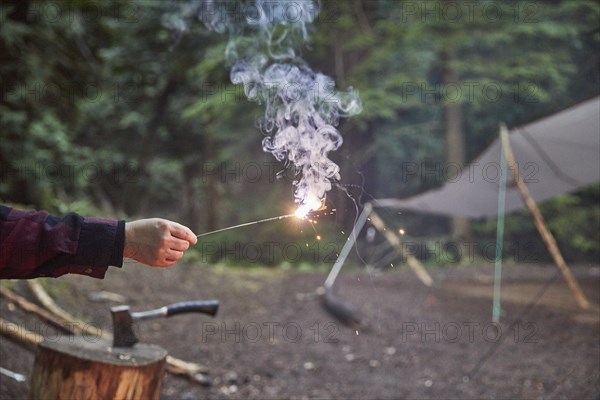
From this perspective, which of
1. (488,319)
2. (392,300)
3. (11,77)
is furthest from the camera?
(392,300)

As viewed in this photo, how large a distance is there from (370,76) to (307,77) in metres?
9.91

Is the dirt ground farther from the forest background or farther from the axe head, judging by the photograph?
the forest background

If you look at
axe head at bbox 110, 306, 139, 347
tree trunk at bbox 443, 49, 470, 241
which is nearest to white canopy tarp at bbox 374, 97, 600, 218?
axe head at bbox 110, 306, 139, 347

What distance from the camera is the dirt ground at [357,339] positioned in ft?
13.1

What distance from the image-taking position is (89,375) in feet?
8.04

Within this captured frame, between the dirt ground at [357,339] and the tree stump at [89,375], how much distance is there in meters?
0.86

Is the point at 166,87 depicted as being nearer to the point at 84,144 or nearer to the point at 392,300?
the point at 84,144

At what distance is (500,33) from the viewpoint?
483 inches

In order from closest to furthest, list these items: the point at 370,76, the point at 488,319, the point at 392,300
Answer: the point at 488,319 → the point at 392,300 → the point at 370,76

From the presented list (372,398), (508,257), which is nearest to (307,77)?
(372,398)

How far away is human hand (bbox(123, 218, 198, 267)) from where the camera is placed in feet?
5.76

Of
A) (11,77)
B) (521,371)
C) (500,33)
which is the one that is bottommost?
(521,371)

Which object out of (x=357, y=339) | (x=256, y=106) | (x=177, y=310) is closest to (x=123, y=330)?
(x=177, y=310)

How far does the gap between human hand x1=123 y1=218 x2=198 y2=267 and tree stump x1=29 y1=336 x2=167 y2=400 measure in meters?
0.99
